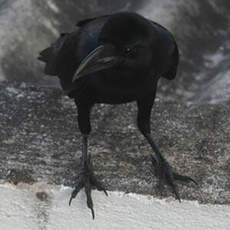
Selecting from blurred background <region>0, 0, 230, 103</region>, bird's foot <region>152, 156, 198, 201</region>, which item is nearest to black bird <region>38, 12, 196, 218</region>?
bird's foot <region>152, 156, 198, 201</region>

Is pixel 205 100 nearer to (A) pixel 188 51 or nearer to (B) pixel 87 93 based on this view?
(A) pixel 188 51

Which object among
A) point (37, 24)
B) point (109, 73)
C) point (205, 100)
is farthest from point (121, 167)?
point (37, 24)

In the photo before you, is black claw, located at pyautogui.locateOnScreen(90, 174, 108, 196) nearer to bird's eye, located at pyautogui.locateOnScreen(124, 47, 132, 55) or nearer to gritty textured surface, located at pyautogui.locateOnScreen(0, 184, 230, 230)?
gritty textured surface, located at pyautogui.locateOnScreen(0, 184, 230, 230)

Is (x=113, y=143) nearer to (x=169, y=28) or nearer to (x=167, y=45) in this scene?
(x=167, y=45)

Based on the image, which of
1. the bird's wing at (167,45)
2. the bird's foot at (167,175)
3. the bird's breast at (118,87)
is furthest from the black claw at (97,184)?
the bird's wing at (167,45)

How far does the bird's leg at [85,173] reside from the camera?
260 centimetres

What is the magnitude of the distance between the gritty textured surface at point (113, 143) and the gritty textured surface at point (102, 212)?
0.13 ft

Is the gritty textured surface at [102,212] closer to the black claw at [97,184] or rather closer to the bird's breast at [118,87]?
the black claw at [97,184]

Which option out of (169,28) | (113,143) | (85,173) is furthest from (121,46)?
(169,28)

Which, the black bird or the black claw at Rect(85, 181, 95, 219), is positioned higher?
the black bird

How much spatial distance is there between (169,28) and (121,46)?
1.85m

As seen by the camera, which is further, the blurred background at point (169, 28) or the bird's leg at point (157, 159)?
the blurred background at point (169, 28)

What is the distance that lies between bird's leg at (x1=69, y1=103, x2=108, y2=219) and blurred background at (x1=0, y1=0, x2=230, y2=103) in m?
1.02

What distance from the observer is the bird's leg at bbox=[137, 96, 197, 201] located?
2.64 m
